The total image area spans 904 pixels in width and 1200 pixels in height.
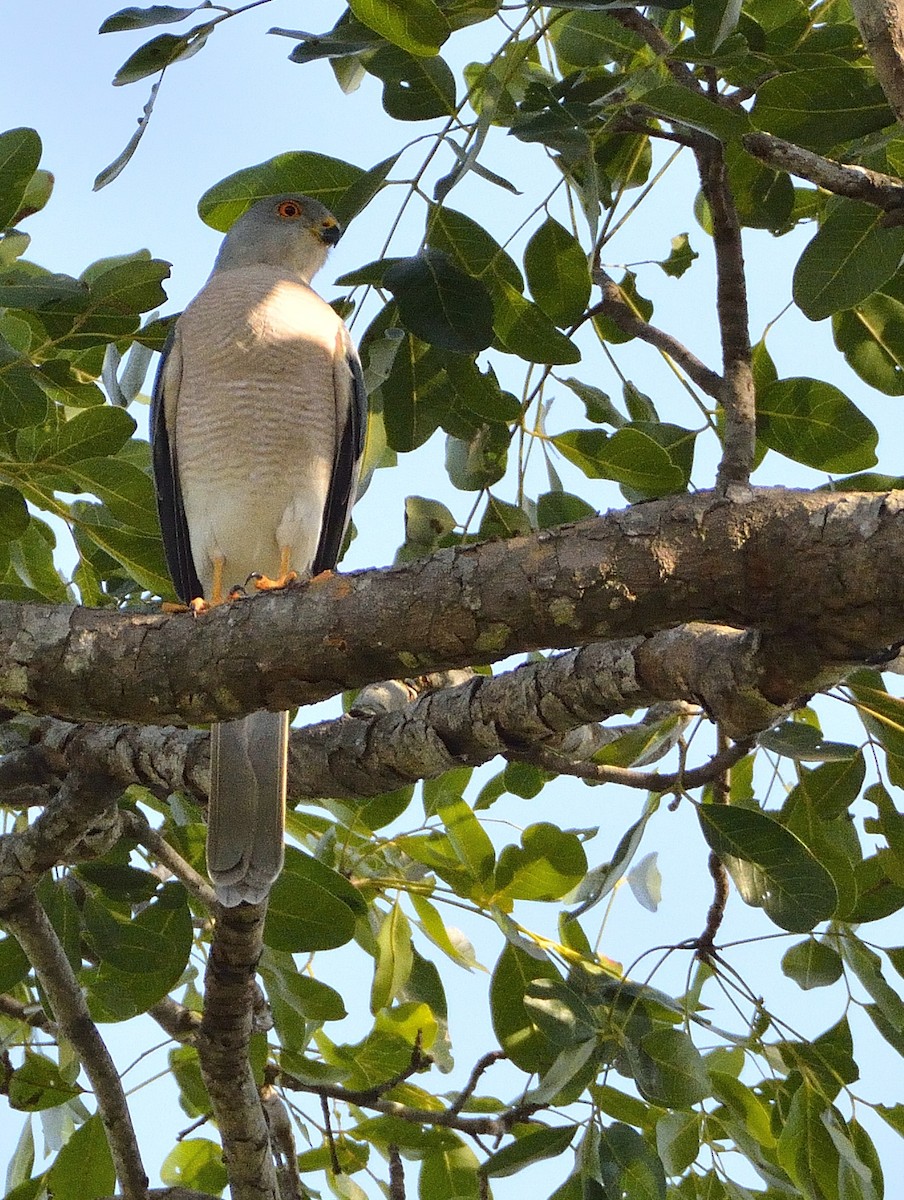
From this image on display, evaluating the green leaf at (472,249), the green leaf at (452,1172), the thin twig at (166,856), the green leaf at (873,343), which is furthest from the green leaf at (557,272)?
the green leaf at (452,1172)

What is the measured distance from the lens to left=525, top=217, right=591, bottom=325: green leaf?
9.55 ft

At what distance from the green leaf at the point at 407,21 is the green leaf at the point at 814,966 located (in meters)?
→ 2.13

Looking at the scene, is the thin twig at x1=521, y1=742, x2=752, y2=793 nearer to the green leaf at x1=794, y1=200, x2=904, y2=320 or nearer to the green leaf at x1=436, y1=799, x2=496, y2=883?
the green leaf at x1=436, y1=799, x2=496, y2=883

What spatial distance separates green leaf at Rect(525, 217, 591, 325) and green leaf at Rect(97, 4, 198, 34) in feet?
2.94

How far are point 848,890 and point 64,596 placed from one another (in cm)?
229

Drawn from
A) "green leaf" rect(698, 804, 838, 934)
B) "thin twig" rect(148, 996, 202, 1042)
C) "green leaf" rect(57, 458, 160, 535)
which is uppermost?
"green leaf" rect(57, 458, 160, 535)

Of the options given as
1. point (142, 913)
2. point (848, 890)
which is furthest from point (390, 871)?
point (848, 890)

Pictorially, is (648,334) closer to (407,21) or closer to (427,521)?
(427,521)

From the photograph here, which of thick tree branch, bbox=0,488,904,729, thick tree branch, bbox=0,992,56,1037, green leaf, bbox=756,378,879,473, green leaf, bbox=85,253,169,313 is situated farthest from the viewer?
thick tree branch, bbox=0,992,56,1037

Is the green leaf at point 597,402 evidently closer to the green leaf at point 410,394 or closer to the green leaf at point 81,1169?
the green leaf at point 410,394

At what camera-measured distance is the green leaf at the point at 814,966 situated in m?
2.93

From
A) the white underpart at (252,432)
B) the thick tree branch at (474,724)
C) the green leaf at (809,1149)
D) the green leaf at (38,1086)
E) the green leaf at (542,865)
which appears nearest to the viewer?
the thick tree branch at (474,724)

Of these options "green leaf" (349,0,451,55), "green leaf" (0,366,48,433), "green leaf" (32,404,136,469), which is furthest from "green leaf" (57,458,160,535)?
"green leaf" (349,0,451,55)

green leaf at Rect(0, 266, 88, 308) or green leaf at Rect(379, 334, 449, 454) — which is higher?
green leaf at Rect(0, 266, 88, 308)
